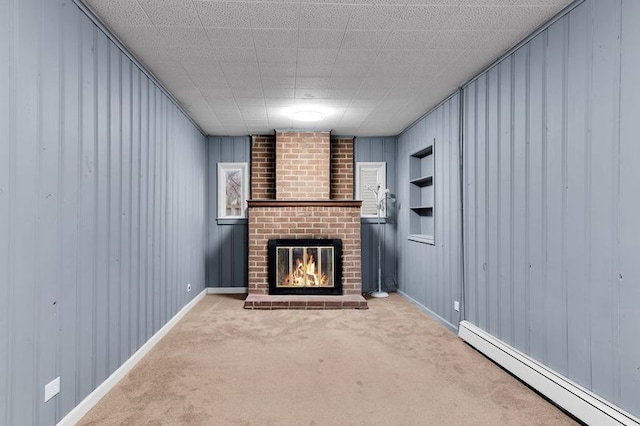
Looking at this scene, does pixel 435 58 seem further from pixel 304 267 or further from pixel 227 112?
pixel 304 267

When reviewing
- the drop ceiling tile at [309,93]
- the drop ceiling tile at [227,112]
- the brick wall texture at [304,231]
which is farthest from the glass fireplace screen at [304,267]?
the drop ceiling tile at [309,93]

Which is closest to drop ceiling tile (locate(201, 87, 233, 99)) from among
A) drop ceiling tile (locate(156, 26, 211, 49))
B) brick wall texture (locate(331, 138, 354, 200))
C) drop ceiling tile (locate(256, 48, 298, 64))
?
drop ceiling tile (locate(256, 48, 298, 64))

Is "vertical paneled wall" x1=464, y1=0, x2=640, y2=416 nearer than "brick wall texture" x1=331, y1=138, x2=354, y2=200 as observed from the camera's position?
Yes

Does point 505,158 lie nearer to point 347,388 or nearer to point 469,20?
point 469,20

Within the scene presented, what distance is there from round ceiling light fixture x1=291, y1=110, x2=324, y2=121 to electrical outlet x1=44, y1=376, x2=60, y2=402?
3.39 meters

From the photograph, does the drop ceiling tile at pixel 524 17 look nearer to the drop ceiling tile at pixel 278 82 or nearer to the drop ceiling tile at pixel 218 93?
the drop ceiling tile at pixel 278 82

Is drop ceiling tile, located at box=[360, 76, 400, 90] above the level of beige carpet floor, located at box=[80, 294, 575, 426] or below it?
above

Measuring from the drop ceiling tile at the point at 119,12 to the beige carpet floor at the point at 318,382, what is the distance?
2.38 metres

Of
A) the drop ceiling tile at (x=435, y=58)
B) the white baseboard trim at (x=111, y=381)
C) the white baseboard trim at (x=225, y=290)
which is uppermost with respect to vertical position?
the drop ceiling tile at (x=435, y=58)

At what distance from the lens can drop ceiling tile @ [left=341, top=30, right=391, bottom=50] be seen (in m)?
2.54

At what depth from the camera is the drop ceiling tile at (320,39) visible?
252cm

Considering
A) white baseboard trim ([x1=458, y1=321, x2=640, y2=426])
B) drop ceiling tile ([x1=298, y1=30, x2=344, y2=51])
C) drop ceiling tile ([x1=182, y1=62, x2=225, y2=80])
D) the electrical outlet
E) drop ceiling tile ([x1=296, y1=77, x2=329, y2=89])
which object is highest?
drop ceiling tile ([x1=298, y1=30, x2=344, y2=51])

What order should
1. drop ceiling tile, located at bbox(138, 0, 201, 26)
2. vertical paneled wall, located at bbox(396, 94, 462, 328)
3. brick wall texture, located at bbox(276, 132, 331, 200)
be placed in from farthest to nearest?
brick wall texture, located at bbox(276, 132, 331, 200)
vertical paneled wall, located at bbox(396, 94, 462, 328)
drop ceiling tile, located at bbox(138, 0, 201, 26)

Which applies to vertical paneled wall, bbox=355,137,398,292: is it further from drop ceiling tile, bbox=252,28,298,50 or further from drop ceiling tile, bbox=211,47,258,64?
drop ceiling tile, bbox=252,28,298,50
